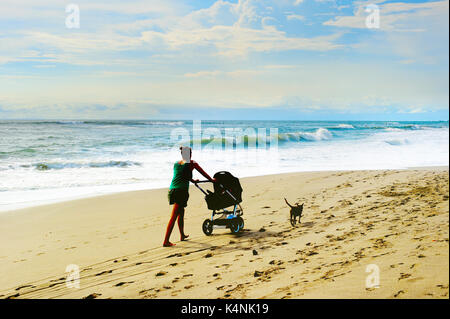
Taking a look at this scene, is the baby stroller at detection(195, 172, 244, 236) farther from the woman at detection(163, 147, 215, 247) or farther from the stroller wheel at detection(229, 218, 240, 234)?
the woman at detection(163, 147, 215, 247)

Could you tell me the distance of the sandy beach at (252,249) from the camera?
3848mm

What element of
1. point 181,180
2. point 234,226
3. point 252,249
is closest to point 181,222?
point 181,180

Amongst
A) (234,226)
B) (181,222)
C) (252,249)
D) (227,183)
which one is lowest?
(252,249)

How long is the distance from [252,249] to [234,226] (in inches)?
43.4

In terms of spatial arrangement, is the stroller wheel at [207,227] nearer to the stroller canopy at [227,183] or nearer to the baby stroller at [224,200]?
the baby stroller at [224,200]

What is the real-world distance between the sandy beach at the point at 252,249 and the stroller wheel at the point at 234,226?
18 centimetres

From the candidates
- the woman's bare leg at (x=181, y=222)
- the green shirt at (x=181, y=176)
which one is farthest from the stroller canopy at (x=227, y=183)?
the woman's bare leg at (x=181, y=222)

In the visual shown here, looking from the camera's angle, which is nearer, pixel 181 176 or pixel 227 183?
pixel 181 176

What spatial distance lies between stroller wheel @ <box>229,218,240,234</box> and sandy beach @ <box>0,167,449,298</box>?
0.60 feet

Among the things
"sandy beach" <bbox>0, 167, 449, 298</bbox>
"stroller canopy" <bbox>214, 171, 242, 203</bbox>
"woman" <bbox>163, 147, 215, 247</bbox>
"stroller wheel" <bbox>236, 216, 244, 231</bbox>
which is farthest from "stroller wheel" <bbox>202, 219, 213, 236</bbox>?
"woman" <bbox>163, 147, 215, 247</bbox>

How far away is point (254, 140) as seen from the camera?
3416 centimetres

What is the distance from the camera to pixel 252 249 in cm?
561

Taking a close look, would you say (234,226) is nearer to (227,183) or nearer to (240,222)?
(240,222)

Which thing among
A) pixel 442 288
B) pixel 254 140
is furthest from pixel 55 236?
pixel 254 140
